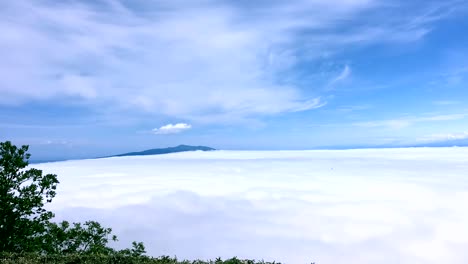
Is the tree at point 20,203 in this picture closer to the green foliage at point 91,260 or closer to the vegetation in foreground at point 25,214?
the vegetation in foreground at point 25,214

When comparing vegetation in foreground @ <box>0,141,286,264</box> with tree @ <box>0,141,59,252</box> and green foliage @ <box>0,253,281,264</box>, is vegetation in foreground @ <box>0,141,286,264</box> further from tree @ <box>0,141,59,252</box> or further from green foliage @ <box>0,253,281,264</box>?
green foliage @ <box>0,253,281,264</box>

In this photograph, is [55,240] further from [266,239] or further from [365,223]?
[365,223]

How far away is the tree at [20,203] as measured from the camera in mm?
20906

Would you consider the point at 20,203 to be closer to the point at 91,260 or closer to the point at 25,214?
the point at 25,214

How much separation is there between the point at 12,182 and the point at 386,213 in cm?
20231

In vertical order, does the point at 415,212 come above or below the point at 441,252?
above

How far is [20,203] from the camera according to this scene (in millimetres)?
21688

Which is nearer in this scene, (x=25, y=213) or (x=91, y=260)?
(x=91, y=260)

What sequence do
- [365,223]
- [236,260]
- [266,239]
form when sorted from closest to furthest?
[236,260]
[266,239]
[365,223]

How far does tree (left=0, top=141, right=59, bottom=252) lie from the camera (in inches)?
823

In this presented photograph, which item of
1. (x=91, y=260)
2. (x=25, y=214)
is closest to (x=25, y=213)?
(x=25, y=214)

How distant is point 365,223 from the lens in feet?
604

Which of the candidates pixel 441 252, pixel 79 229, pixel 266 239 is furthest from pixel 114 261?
pixel 441 252

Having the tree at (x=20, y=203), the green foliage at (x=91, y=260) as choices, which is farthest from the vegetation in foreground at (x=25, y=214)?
the green foliage at (x=91, y=260)
